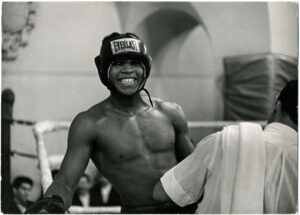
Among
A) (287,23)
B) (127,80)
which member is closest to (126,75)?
(127,80)

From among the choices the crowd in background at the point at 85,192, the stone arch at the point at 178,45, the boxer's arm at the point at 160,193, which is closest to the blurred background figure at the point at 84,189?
the crowd in background at the point at 85,192

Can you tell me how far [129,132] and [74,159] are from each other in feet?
0.51

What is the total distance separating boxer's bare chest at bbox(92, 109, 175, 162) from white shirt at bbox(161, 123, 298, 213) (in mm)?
277

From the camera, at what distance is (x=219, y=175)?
653mm

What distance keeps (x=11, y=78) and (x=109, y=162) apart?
147 cm

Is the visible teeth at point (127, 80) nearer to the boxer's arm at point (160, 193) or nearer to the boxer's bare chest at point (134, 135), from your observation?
the boxer's bare chest at point (134, 135)

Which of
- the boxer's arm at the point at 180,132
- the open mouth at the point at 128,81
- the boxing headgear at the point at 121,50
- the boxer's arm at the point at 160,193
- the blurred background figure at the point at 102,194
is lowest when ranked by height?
the blurred background figure at the point at 102,194

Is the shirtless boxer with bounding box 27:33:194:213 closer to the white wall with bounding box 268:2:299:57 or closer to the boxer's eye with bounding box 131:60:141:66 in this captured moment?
the boxer's eye with bounding box 131:60:141:66

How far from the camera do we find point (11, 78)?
226 cm

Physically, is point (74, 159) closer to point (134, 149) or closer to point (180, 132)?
point (134, 149)

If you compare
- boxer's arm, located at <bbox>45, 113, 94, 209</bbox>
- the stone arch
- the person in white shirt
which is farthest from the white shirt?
the stone arch

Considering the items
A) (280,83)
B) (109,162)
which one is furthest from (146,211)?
(280,83)

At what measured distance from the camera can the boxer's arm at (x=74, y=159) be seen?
2.62 feet

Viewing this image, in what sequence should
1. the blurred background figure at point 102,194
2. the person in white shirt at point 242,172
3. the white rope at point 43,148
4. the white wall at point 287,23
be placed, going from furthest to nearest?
the blurred background figure at point 102,194 → the white wall at point 287,23 → the white rope at point 43,148 → the person in white shirt at point 242,172
